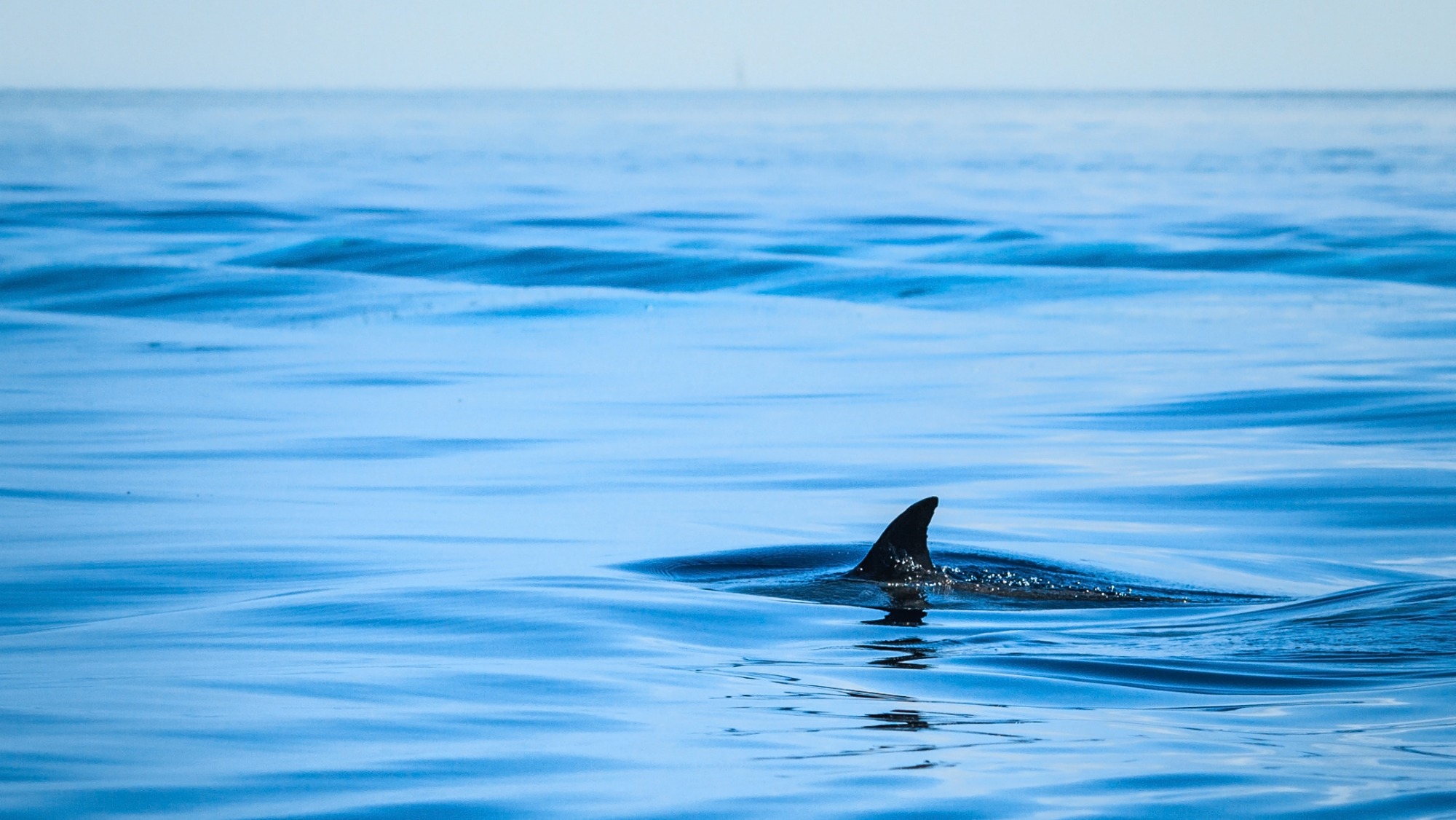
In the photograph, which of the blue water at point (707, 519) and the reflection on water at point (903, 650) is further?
the reflection on water at point (903, 650)

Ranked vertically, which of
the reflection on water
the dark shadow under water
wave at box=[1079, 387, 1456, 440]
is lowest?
the reflection on water

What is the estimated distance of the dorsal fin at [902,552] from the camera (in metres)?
9.12

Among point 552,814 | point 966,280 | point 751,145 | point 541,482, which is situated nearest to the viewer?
point 552,814

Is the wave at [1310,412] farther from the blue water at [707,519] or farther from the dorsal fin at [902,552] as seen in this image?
the dorsal fin at [902,552]

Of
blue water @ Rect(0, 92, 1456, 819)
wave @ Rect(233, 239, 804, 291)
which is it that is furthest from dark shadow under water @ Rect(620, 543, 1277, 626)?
wave @ Rect(233, 239, 804, 291)

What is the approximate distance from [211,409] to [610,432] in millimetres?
4066

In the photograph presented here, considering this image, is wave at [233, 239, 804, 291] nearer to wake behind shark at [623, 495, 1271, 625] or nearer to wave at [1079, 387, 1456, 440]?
wave at [1079, 387, 1456, 440]

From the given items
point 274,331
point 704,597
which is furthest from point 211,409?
point 704,597

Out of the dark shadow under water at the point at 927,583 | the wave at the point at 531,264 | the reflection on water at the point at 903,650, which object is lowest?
the reflection on water at the point at 903,650

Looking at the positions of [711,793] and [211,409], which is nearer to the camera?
[711,793]

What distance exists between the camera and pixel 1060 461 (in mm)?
13805

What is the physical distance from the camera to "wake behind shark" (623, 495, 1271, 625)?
29.4ft

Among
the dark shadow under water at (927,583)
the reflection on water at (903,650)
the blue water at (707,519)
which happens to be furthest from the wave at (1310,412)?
the reflection on water at (903,650)

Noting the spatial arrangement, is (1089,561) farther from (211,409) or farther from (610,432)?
(211,409)
